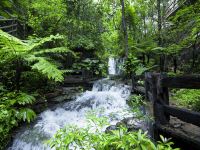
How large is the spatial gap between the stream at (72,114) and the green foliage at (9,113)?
460mm

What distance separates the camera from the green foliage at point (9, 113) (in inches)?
222

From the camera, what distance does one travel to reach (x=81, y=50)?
606 inches

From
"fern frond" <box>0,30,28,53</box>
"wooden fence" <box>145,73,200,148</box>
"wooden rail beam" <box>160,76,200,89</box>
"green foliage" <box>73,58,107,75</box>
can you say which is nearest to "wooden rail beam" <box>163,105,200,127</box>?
"wooden fence" <box>145,73,200,148</box>

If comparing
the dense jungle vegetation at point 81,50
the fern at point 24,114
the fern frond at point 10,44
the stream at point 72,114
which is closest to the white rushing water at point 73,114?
the stream at point 72,114

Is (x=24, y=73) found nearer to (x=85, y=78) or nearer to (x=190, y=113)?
(x=85, y=78)

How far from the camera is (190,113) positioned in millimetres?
2789

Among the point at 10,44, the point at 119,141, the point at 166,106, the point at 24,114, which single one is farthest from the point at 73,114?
the point at 119,141

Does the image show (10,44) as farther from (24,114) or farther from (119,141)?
(119,141)

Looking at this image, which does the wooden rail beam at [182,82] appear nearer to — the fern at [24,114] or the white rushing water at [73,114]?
the white rushing water at [73,114]

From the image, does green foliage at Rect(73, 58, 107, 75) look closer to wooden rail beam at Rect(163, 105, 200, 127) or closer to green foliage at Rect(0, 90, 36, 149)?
green foliage at Rect(0, 90, 36, 149)

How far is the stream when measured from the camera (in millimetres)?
6137

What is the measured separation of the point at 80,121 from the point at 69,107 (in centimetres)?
144

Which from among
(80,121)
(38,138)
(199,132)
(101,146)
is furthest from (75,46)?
(101,146)

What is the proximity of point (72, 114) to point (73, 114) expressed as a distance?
4 cm
